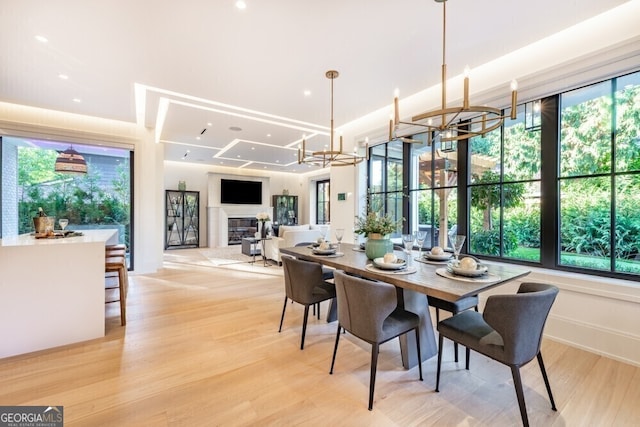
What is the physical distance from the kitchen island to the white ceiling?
1.97 meters

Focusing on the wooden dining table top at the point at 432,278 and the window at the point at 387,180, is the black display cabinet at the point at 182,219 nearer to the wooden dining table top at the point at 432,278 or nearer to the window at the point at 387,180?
the window at the point at 387,180

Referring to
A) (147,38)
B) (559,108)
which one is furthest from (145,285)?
(559,108)

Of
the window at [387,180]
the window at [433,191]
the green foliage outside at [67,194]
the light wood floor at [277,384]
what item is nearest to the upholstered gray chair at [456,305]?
the light wood floor at [277,384]

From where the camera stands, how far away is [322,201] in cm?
1105

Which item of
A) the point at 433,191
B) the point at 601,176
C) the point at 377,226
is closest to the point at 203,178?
the point at 433,191

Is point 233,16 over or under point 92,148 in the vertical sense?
over

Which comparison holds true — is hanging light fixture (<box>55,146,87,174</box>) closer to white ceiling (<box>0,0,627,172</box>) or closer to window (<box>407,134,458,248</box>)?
white ceiling (<box>0,0,627,172</box>)

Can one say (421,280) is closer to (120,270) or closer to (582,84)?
(582,84)

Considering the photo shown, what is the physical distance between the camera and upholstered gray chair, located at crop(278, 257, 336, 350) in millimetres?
2520

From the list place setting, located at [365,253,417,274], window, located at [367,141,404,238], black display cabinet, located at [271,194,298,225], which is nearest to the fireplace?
black display cabinet, located at [271,194,298,225]

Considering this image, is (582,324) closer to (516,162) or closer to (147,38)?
(516,162)

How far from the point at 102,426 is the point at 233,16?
306cm

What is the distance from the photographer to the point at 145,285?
4.53 metres

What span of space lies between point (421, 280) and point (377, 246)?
0.73m
